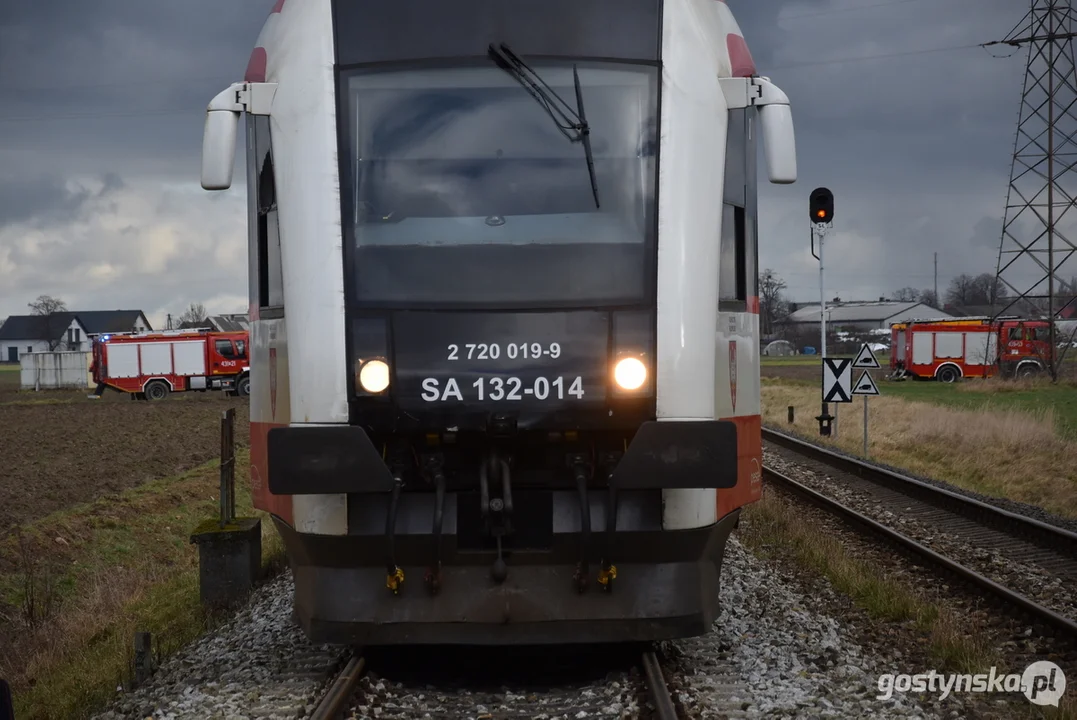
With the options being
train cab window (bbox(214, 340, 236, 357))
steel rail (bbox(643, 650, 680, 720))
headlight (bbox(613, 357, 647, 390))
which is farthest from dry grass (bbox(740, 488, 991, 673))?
train cab window (bbox(214, 340, 236, 357))

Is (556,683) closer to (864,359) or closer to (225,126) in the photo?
(225,126)

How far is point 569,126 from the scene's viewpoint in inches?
209

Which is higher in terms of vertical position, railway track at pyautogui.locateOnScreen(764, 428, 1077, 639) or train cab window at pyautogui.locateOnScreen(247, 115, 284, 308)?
train cab window at pyautogui.locateOnScreen(247, 115, 284, 308)

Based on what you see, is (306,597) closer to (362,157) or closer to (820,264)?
(362,157)

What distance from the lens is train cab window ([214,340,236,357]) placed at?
48438 mm

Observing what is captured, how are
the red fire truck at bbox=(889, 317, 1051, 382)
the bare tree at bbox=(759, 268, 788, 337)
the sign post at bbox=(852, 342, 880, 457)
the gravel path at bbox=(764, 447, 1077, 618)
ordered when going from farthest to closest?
the bare tree at bbox=(759, 268, 788, 337) → the red fire truck at bbox=(889, 317, 1051, 382) → the sign post at bbox=(852, 342, 880, 457) → the gravel path at bbox=(764, 447, 1077, 618)

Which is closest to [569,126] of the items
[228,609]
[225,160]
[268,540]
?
[225,160]

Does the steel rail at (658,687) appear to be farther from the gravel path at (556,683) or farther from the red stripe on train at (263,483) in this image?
the red stripe on train at (263,483)

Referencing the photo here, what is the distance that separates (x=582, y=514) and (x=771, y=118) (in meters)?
2.13

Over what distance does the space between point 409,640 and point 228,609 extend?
3.46 metres

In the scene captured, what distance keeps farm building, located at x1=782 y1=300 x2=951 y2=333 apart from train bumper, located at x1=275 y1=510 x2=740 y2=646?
113m

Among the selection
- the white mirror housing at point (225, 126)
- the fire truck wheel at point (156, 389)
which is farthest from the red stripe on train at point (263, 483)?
the fire truck wheel at point (156, 389)

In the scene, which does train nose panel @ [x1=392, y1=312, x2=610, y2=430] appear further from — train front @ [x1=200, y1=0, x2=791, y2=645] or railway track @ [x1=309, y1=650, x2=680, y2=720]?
railway track @ [x1=309, y1=650, x2=680, y2=720]

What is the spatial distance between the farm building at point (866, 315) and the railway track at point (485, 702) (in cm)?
11304
